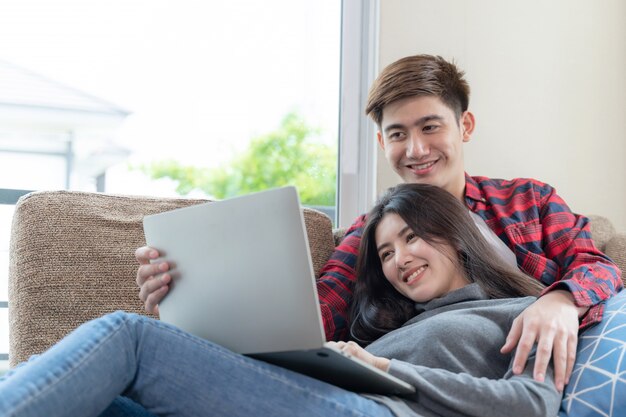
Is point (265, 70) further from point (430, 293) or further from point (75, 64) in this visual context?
point (430, 293)

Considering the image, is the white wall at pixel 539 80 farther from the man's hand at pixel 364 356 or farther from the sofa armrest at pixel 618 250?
the man's hand at pixel 364 356

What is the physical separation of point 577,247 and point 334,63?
3.32 ft

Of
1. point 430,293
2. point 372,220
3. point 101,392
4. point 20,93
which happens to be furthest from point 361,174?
point 101,392

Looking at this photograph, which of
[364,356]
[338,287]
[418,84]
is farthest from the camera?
[418,84]

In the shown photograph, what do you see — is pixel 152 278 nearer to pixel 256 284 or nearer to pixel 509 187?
pixel 256 284

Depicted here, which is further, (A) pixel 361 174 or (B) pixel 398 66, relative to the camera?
(A) pixel 361 174

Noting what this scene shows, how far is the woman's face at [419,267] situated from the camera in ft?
4.87

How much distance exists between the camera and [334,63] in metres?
2.31

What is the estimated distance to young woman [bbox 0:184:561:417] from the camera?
0.97 meters

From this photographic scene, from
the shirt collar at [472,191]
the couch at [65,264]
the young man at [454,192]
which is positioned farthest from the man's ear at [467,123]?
the couch at [65,264]

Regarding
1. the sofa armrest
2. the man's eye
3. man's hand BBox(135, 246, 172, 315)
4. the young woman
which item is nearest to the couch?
man's hand BBox(135, 246, 172, 315)

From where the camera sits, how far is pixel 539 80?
231cm

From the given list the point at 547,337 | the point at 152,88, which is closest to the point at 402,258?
the point at 547,337

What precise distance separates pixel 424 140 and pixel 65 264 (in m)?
0.89
